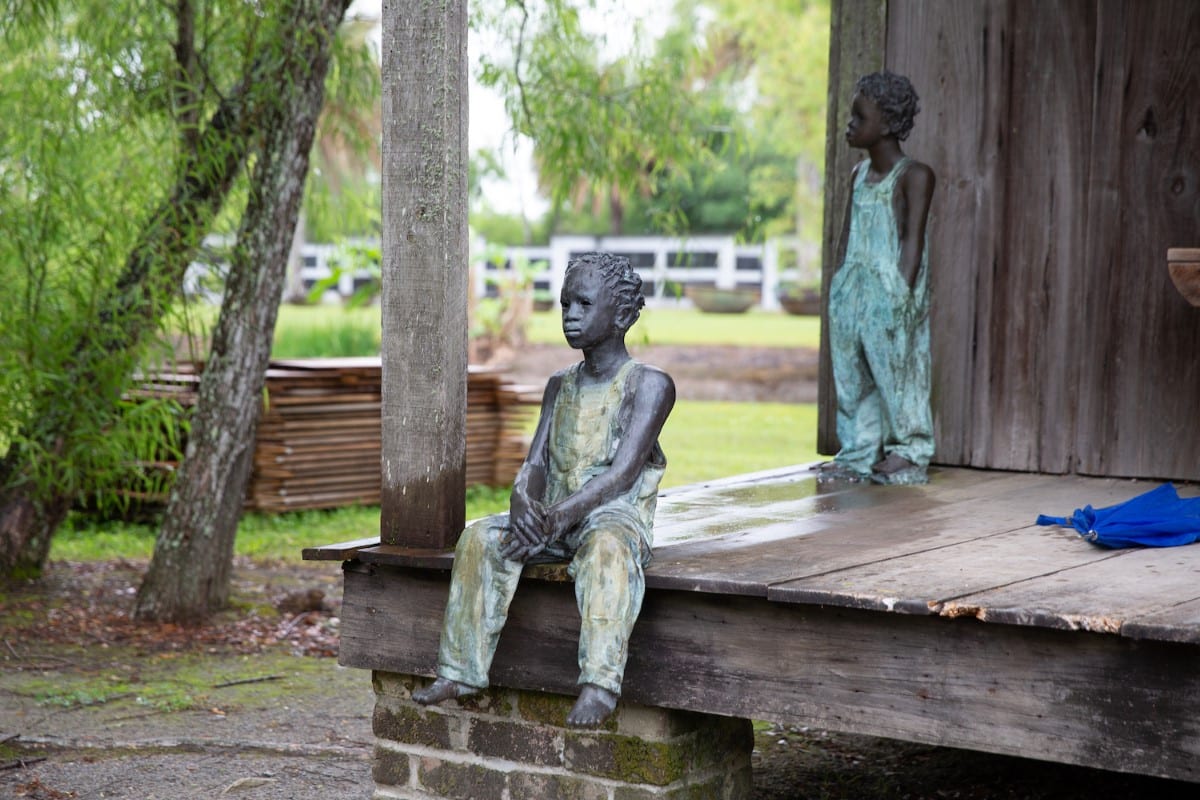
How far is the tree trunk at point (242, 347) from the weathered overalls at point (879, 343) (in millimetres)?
2937

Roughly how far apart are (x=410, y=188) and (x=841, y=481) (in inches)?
105

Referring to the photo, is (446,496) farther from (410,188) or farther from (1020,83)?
(1020,83)

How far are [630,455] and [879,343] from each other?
8.18 ft

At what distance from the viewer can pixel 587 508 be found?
Result: 14.1 feet

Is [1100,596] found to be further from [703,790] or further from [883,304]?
[883,304]

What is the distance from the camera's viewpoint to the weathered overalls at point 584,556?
4074mm

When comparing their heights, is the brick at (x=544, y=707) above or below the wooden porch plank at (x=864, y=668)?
below

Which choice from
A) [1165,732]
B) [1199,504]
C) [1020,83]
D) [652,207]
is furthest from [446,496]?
[652,207]

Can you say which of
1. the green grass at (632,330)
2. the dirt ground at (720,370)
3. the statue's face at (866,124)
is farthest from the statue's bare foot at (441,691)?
the dirt ground at (720,370)

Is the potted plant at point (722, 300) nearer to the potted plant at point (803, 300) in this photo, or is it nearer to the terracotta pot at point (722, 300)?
the terracotta pot at point (722, 300)

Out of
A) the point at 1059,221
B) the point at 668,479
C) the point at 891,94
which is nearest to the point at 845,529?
the point at 891,94

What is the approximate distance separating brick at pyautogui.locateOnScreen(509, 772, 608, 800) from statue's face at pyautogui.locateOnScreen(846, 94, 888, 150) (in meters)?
3.11

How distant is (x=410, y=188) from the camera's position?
4707 millimetres

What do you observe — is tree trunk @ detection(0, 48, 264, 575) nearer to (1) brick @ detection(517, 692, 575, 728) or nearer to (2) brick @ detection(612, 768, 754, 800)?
(1) brick @ detection(517, 692, 575, 728)
